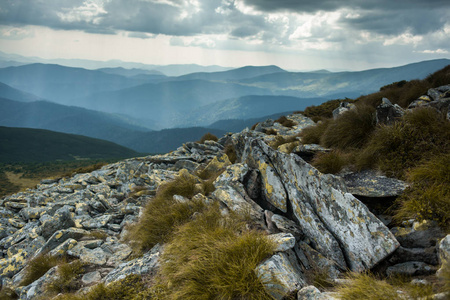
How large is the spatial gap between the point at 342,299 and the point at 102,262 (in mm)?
6757

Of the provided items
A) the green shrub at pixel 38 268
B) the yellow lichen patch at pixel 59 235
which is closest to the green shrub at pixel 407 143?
the green shrub at pixel 38 268

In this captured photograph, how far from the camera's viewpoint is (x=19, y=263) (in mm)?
9164

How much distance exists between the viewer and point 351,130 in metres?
9.68

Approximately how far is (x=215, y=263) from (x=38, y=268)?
641 centimetres

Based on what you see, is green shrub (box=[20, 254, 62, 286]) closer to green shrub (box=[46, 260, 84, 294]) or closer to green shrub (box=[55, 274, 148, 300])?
green shrub (box=[46, 260, 84, 294])

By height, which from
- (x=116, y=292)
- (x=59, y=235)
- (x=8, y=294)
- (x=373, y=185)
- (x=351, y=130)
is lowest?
(x=8, y=294)

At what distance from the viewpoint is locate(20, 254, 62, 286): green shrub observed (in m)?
7.65

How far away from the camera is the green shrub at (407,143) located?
22.2 feet

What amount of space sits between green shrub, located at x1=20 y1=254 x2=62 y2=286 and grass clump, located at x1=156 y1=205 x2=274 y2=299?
4.24m

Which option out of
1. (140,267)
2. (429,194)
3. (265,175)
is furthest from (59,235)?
(429,194)

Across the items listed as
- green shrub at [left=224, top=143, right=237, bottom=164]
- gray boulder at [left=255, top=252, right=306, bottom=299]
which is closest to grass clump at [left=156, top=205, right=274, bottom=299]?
gray boulder at [left=255, top=252, right=306, bottom=299]

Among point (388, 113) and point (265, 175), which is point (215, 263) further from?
point (388, 113)

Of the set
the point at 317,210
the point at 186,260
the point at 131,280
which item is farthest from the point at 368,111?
the point at 131,280

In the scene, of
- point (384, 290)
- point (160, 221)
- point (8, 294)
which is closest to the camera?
point (384, 290)
